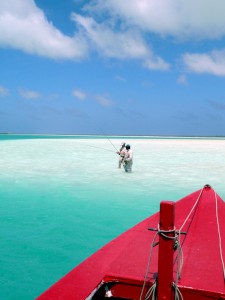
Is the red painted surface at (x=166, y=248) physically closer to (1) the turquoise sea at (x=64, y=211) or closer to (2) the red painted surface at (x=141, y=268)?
(2) the red painted surface at (x=141, y=268)

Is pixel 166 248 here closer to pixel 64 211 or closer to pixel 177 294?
pixel 177 294

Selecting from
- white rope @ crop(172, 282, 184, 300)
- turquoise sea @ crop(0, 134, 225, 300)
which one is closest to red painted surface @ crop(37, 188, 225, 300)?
white rope @ crop(172, 282, 184, 300)

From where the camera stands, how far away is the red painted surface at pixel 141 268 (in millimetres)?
2682

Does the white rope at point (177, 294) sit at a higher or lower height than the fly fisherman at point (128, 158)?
lower

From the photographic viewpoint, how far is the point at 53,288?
2758 millimetres

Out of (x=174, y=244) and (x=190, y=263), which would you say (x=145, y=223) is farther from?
(x=174, y=244)

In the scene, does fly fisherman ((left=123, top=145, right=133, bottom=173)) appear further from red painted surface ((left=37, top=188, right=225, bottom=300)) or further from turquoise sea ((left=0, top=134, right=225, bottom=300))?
red painted surface ((left=37, top=188, right=225, bottom=300))

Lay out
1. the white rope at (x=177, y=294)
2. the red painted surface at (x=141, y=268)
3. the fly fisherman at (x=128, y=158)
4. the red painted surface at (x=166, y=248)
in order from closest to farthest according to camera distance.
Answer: the red painted surface at (x=166, y=248) → the white rope at (x=177, y=294) → the red painted surface at (x=141, y=268) → the fly fisherman at (x=128, y=158)

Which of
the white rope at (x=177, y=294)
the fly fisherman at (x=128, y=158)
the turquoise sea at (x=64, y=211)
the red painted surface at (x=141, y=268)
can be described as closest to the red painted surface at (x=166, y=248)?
the white rope at (x=177, y=294)

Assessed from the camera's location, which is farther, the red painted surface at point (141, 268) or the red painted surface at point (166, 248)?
the red painted surface at point (141, 268)

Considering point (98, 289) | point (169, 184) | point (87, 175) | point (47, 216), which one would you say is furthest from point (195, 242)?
point (87, 175)

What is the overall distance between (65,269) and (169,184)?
6.45 meters

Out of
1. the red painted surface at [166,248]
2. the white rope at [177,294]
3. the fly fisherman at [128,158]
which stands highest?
the fly fisherman at [128,158]

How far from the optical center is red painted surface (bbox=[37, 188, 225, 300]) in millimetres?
2682
